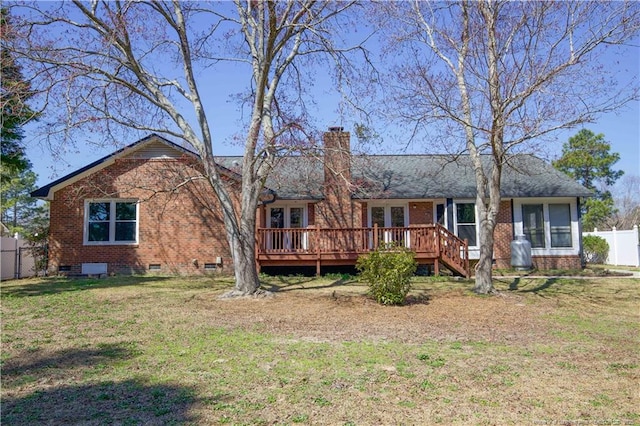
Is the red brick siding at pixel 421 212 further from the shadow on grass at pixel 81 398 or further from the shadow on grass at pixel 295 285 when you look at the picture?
the shadow on grass at pixel 81 398

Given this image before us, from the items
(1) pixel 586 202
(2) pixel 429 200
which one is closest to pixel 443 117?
(2) pixel 429 200

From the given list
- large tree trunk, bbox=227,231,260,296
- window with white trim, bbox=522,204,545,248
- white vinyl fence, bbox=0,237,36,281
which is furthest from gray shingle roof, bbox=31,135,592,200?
large tree trunk, bbox=227,231,260,296

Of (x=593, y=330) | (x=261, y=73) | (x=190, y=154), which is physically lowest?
(x=593, y=330)

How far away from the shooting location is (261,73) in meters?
11.5

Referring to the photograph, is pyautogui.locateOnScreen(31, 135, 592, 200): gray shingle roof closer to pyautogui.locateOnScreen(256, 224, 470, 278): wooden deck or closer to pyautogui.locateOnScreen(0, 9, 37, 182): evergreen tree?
pyautogui.locateOnScreen(256, 224, 470, 278): wooden deck

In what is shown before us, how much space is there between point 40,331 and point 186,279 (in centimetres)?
762

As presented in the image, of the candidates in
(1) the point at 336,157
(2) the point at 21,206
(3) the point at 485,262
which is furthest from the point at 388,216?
(2) the point at 21,206

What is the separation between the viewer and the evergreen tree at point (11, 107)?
1013 centimetres

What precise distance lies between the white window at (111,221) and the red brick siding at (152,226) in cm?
23

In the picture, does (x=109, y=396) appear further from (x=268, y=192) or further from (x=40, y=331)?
(x=268, y=192)

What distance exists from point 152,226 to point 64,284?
362 cm

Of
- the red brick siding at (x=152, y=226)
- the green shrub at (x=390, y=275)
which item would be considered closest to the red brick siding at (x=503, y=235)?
the green shrub at (x=390, y=275)

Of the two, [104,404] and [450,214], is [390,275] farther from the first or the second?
[450,214]

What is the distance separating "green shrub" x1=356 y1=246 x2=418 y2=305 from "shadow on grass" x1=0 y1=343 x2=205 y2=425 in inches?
226
